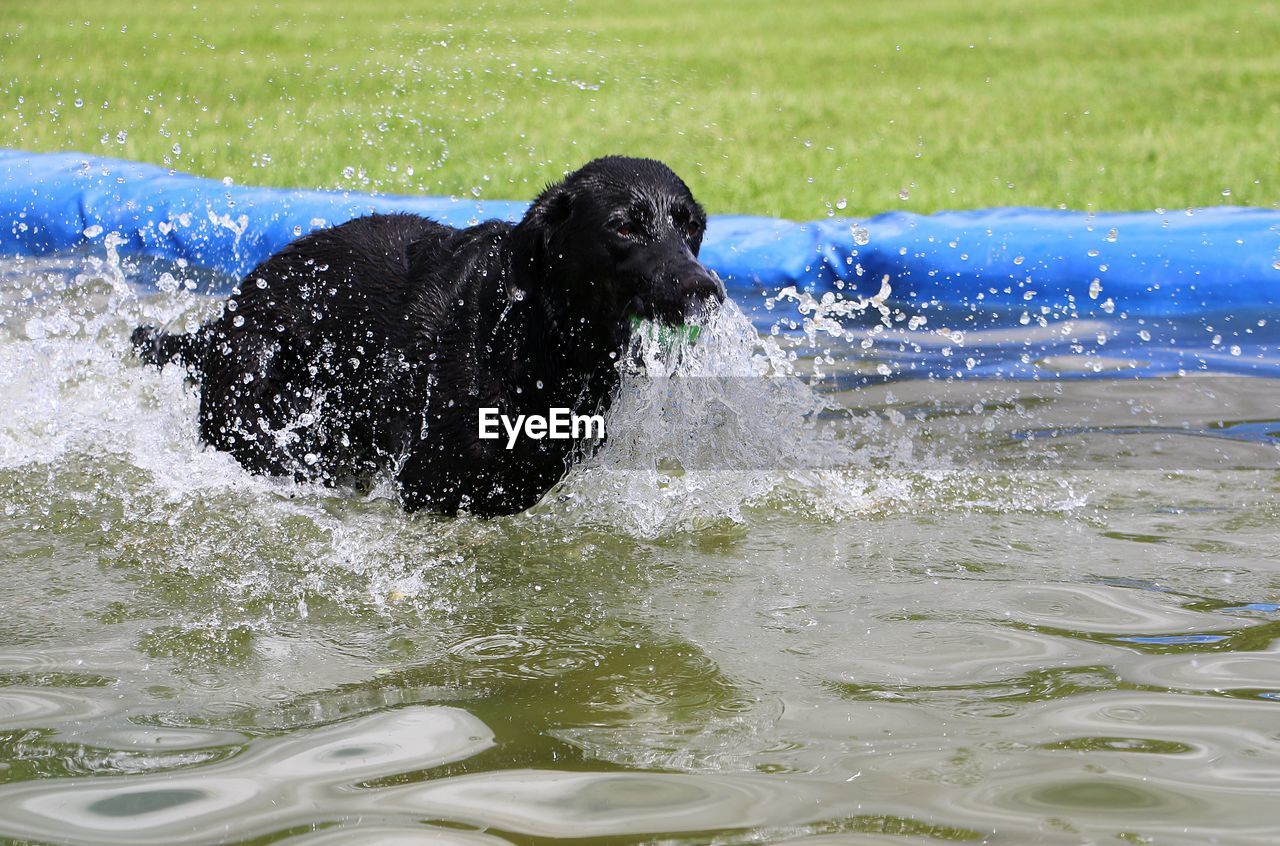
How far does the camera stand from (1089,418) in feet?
18.2

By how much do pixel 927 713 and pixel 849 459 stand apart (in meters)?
2.10

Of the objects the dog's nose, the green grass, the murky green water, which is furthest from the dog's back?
the green grass

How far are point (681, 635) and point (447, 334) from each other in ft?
4.46

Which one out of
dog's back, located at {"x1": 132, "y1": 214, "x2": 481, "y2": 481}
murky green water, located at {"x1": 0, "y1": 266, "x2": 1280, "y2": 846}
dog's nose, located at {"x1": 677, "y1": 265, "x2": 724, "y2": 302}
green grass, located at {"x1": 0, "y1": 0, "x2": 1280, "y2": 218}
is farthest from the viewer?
green grass, located at {"x1": 0, "y1": 0, "x2": 1280, "y2": 218}

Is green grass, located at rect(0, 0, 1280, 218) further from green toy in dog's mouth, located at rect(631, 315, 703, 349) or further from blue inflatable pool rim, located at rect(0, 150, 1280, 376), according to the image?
green toy in dog's mouth, located at rect(631, 315, 703, 349)

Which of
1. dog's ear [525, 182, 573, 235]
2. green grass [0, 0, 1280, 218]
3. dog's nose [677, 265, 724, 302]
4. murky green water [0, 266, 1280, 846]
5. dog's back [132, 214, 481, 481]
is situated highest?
green grass [0, 0, 1280, 218]

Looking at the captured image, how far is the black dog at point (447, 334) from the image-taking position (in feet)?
13.4

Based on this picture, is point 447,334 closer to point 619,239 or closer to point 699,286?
point 619,239

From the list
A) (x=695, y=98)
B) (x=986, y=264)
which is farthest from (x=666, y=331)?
(x=695, y=98)

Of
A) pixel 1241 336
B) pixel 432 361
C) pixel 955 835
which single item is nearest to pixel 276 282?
pixel 432 361

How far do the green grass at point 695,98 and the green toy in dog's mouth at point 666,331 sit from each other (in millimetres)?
4719

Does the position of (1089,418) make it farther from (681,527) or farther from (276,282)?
(276,282)

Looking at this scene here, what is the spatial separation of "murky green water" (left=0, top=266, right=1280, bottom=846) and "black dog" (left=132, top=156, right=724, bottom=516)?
193mm

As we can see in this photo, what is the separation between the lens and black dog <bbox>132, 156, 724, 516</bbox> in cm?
409
